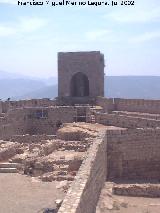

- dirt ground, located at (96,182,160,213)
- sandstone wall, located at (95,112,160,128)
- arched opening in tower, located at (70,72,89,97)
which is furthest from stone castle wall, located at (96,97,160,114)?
dirt ground, located at (96,182,160,213)

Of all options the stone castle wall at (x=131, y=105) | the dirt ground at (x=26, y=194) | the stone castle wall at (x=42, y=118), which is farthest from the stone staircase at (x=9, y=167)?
the stone castle wall at (x=131, y=105)

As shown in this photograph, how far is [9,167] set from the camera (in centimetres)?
1995

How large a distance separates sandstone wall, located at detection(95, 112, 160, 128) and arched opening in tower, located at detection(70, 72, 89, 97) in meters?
9.36

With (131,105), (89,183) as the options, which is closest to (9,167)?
(89,183)

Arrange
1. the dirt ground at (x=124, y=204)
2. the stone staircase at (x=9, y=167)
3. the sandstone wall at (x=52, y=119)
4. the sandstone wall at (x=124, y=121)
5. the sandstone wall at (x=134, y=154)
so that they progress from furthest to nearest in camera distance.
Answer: the sandstone wall at (x=52, y=119) < the sandstone wall at (x=124, y=121) < the stone staircase at (x=9, y=167) < the sandstone wall at (x=134, y=154) < the dirt ground at (x=124, y=204)

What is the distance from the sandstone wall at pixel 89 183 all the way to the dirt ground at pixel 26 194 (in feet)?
5.71

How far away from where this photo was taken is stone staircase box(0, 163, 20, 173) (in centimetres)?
1955

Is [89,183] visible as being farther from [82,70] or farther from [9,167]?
[82,70]

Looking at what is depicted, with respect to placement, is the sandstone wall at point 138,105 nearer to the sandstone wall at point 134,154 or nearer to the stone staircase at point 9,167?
the stone staircase at point 9,167

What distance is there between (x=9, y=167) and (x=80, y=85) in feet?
71.2

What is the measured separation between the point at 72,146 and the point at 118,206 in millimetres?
10562

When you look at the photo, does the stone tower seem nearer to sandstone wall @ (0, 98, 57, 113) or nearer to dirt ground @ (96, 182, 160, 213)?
sandstone wall @ (0, 98, 57, 113)

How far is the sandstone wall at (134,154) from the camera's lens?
1656 centimetres

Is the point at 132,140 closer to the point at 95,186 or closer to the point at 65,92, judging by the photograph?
the point at 95,186
